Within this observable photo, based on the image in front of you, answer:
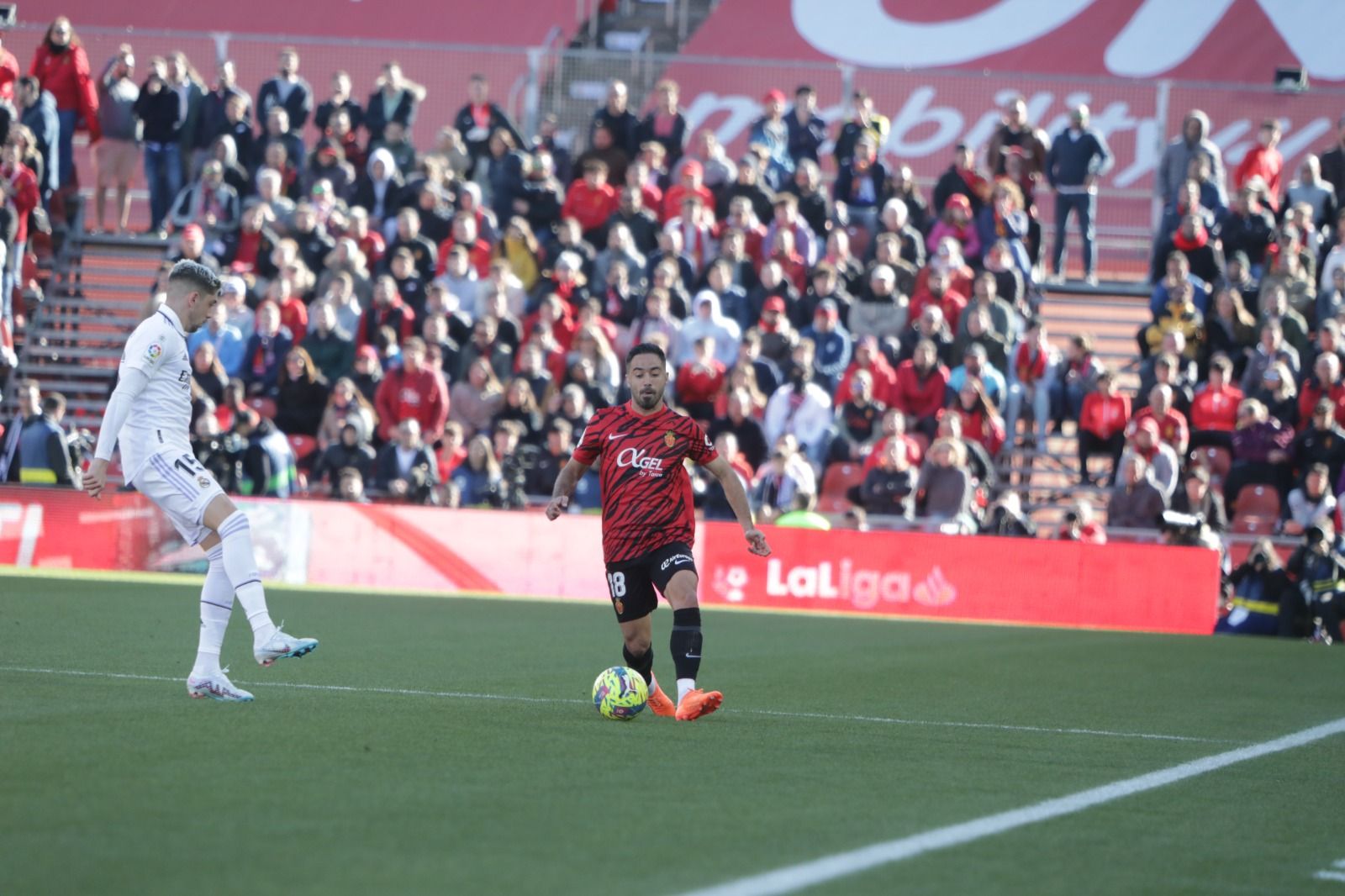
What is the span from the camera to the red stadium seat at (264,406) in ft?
76.9

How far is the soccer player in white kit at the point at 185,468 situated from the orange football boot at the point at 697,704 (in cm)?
193

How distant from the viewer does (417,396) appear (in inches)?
892

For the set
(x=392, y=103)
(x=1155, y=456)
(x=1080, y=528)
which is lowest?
(x=1080, y=528)

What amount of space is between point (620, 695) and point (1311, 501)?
12614 mm

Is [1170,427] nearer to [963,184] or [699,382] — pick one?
[963,184]

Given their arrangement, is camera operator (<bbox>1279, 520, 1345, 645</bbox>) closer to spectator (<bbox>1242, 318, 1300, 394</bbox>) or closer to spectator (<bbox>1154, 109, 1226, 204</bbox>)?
spectator (<bbox>1242, 318, 1300, 394</bbox>)

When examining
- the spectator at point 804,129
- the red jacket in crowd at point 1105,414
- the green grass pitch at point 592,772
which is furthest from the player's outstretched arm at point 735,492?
the spectator at point 804,129

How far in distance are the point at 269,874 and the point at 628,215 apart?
1943 centimetres

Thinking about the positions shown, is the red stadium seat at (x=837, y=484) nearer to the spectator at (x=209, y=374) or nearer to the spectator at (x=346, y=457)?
the spectator at (x=346, y=457)

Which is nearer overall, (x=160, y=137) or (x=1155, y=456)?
(x=1155, y=456)

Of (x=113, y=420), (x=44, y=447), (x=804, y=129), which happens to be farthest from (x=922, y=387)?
(x=113, y=420)

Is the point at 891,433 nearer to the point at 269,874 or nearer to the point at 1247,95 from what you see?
the point at 1247,95

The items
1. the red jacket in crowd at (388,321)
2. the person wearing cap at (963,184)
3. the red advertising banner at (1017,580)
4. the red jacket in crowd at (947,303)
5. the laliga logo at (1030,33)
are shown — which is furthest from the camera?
the laliga logo at (1030,33)

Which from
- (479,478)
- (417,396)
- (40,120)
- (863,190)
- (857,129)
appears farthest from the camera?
(40,120)
